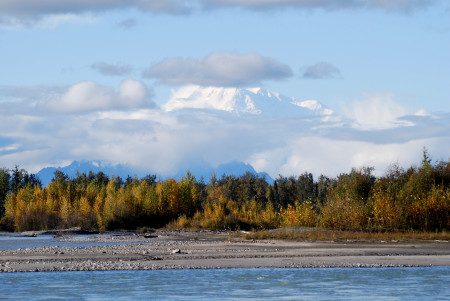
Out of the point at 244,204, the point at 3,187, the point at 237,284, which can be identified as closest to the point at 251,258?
the point at 237,284

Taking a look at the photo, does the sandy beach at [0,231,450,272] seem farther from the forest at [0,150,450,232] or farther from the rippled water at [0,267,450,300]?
the forest at [0,150,450,232]

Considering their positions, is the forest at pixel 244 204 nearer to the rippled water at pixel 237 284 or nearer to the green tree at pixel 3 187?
the green tree at pixel 3 187

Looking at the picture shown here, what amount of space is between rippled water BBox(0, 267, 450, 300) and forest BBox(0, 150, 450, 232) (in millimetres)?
19154

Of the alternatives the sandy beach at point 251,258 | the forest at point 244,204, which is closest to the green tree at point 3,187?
the forest at point 244,204

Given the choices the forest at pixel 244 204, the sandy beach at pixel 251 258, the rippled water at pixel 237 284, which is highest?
the forest at pixel 244 204

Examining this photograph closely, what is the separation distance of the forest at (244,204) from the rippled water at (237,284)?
19154 mm

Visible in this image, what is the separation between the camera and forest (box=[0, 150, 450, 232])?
45.8 meters

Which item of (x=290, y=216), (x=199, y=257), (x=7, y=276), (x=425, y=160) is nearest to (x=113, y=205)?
(x=290, y=216)

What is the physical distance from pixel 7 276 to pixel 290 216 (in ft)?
104

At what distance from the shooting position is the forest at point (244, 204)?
4575cm

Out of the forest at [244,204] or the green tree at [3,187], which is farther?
the green tree at [3,187]

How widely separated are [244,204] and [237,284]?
7621 centimetres

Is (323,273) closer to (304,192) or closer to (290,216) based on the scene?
(290,216)

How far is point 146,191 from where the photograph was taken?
94.8m
